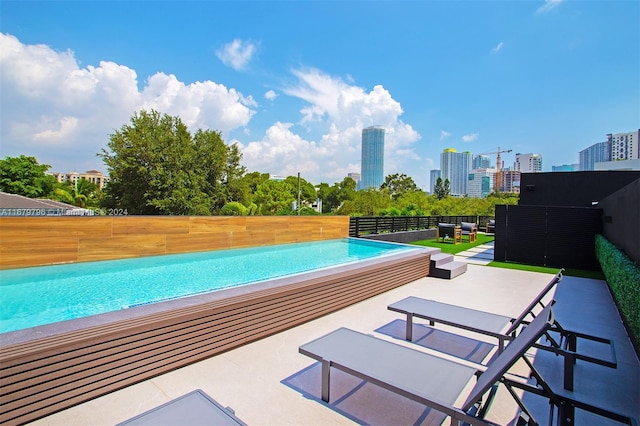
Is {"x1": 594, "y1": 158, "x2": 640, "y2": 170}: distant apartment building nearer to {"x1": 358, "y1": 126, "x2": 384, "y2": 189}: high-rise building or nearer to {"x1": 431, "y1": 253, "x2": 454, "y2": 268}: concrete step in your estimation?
{"x1": 431, "y1": 253, "x2": 454, "y2": 268}: concrete step

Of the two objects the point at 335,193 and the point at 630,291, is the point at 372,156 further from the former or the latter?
the point at 630,291

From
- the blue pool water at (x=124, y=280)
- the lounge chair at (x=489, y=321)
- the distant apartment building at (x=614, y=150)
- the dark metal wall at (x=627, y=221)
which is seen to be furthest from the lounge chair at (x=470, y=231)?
the distant apartment building at (x=614, y=150)

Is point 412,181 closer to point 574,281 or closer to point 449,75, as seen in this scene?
point 449,75

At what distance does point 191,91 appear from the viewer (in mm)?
20297

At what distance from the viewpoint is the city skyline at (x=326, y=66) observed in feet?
36.8

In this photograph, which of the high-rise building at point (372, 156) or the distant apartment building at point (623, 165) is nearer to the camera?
the distant apartment building at point (623, 165)

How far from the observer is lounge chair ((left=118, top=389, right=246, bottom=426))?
1.79m

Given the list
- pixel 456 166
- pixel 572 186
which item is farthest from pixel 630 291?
pixel 456 166

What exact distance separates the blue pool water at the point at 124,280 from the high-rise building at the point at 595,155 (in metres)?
59.5

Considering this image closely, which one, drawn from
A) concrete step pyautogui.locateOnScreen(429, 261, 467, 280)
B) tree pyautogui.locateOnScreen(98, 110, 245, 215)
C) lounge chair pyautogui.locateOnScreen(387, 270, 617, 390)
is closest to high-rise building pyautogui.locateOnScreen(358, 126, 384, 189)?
tree pyautogui.locateOnScreen(98, 110, 245, 215)

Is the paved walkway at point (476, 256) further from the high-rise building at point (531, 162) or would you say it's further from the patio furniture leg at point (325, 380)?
the high-rise building at point (531, 162)

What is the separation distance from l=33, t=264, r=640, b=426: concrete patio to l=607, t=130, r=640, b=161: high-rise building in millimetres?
56975

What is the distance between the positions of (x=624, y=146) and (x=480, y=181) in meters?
63.8

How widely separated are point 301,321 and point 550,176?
16.1m
